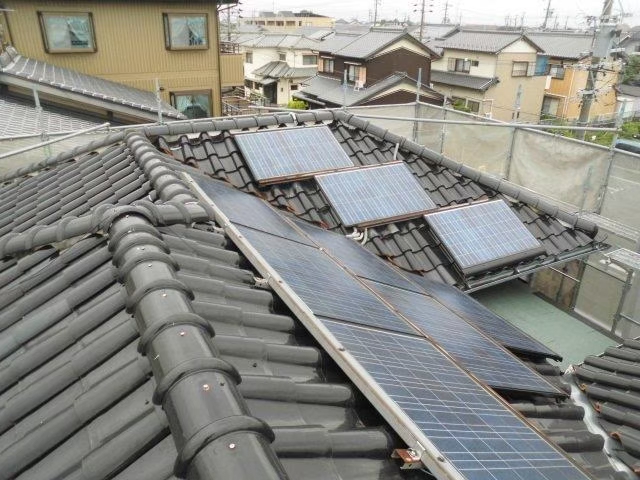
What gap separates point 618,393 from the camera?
6.75 meters

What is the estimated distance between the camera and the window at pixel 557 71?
157 ft

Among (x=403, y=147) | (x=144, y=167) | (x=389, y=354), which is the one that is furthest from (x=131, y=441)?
→ (x=403, y=147)

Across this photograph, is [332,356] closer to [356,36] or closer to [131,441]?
[131,441]

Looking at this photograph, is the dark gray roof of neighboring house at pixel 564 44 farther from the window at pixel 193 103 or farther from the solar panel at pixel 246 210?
the solar panel at pixel 246 210

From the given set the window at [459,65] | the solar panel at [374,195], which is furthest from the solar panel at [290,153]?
the window at [459,65]

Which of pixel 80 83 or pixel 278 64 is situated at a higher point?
pixel 80 83

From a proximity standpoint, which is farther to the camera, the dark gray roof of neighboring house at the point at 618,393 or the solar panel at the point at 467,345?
the dark gray roof of neighboring house at the point at 618,393

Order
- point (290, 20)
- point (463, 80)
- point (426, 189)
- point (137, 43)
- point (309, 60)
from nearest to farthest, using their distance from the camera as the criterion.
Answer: point (426, 189) → point (137, 43) → point (463, 80) → point (309, 60) → point (290, 20)

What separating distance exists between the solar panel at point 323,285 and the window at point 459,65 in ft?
148

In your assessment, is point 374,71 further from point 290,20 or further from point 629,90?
point 290,20

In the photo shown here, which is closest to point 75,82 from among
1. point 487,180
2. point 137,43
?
point 137,43

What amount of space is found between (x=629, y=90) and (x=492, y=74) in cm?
2885

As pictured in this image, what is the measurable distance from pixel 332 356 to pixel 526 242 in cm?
693

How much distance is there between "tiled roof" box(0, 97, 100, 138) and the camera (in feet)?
51.3
